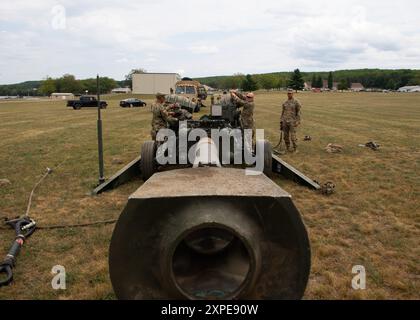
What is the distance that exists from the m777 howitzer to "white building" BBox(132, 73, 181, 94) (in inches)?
1281

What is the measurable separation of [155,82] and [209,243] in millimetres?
35082

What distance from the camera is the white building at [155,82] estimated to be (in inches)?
1404

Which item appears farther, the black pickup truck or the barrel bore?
the black pickup truck

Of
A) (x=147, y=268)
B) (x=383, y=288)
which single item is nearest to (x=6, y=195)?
(x=147, y=268)

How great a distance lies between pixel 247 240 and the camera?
262 centimetres

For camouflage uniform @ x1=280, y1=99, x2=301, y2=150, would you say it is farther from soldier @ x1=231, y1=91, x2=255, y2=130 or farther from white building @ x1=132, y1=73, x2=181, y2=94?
white building @ x1=132, y1=73, x2=181, y2=94

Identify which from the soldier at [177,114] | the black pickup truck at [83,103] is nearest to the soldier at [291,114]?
the soldier at [177,114]

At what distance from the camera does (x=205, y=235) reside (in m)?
3.10

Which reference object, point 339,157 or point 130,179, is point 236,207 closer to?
point 130,179

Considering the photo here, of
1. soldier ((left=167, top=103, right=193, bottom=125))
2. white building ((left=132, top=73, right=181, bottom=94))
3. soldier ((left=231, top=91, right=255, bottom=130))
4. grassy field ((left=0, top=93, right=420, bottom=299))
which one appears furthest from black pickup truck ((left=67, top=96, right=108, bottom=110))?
soldier ((left=167, top=103, right=193, bottom=125))

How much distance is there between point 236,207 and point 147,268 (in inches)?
32.2

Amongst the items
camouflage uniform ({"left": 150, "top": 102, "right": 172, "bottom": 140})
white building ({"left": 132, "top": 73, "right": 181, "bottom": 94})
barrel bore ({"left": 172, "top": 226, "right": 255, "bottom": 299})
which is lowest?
barrel bore ({"left": 172, "top": 226, "right": 255, "bottom": 299})

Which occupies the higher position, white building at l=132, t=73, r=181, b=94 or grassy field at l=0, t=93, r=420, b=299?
white building at l=132, t=73, r=181, b=94

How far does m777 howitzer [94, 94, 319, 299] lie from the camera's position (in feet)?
8.80
